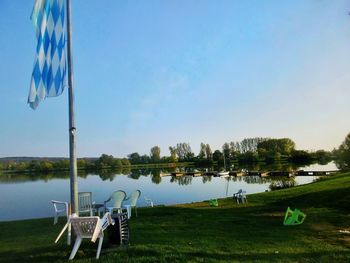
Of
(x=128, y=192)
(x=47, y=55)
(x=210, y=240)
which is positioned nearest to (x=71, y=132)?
(x=47, y=55)

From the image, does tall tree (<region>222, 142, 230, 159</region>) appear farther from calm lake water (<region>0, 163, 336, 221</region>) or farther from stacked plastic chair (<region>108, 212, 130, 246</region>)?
stacked plastic chair (<region>108, 212, 130, 246</region>)

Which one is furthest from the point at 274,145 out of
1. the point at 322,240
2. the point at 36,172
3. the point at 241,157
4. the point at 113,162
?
the point at 322,240

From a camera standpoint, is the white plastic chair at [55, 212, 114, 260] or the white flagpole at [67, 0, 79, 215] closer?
the white plastic chair at [55, 212, 114, 260]

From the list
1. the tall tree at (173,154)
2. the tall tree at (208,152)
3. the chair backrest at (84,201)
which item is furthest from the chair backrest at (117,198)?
the tall tree at (173,154)

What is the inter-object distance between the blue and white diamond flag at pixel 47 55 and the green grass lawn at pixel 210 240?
266 cm

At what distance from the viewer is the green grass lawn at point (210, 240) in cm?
596

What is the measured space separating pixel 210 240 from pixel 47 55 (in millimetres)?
4526

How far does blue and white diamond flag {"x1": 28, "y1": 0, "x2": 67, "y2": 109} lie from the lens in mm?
6551

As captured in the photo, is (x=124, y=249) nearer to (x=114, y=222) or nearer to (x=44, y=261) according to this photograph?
(x=114, y=222)

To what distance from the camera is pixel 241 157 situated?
109500mm

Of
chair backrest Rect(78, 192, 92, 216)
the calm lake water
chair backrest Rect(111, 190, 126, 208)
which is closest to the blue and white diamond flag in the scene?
chair backrest Rect(78, 192, 92, 216)

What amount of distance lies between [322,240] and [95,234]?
14.6 feet

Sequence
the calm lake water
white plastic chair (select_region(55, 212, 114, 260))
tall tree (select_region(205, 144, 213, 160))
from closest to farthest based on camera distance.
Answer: white plastic chair (select_region(55, 212, 114, 260)) < the calm lake water < tall tree (select_region(205, 144, 213, 160))

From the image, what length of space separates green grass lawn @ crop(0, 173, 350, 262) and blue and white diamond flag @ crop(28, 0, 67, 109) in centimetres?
266
